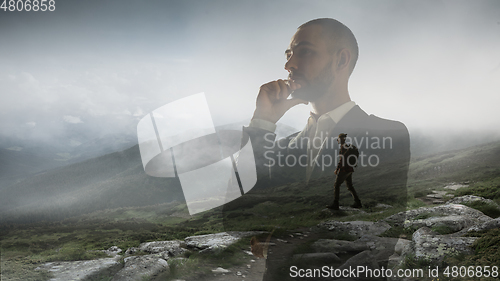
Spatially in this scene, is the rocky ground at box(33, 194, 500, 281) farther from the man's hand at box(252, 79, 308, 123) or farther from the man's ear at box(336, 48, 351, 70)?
the man's ear at box(336, 48, 351, 70)

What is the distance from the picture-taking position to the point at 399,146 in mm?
4691

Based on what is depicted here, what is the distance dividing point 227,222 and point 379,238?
4184 mm

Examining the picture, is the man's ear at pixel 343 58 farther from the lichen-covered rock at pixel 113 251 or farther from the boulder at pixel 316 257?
the lichen-covered rock at pixel 113 251

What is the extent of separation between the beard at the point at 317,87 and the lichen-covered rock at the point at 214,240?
4.10 m

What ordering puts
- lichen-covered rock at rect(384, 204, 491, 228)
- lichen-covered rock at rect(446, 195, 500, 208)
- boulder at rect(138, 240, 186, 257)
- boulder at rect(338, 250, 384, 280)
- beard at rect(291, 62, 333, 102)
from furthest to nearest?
boulder at rect(138, 240, 186, 257), lichen-covered rock at rect(446, 195, 500, 208), lichen-covered rock at rect(384, 204, 491, 228), beard at rect(291, 62, 333, 102), boulder at rect(338, 250, 384, 280)

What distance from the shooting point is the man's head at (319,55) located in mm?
4598

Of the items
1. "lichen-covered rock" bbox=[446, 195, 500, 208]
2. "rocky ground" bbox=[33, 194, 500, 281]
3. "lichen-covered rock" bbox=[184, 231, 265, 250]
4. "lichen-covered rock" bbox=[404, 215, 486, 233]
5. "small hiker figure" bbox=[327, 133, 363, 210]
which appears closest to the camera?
"small hiker figure" bbox=[327, 133, 363, 210]

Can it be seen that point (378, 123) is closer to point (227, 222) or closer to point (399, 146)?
point (399, 146)

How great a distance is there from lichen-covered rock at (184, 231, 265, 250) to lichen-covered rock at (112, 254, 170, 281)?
0.94 metres

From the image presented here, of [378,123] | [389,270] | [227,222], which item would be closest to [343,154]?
[378,123]

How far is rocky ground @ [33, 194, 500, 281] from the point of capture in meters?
4.84

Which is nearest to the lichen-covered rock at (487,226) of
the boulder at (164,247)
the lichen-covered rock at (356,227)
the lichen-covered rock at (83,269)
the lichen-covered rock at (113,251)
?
the lichen-covered rock at (356,227)

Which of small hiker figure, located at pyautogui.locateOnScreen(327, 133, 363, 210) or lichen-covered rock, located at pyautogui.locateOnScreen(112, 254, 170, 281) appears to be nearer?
small hiker figure, located at pyautogui.locateOnScreen(327, 133, 363, 210)
